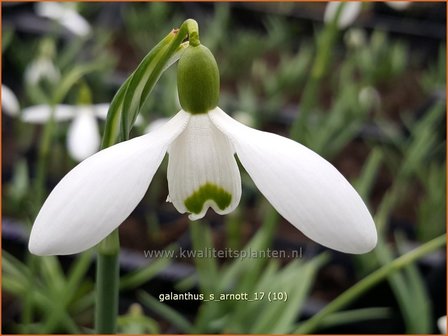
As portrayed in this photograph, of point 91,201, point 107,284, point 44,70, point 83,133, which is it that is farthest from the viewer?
point 44,70

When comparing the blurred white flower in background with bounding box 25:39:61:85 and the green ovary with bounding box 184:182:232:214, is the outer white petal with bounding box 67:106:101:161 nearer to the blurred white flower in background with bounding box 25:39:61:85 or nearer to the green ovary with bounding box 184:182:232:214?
the blurred white flower in background with bounding box 25:39:61:85

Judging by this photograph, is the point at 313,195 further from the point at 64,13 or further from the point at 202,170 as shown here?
the point at 64,13

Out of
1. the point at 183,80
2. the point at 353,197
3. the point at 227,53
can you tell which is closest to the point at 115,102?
the point at 183,80

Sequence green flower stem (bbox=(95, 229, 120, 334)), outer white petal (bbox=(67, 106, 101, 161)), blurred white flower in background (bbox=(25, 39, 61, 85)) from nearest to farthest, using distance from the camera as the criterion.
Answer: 1. green flower stem (bbox=(95, 229, 120, 334))
2. outer white petal (bbox=(67, 106, 101, 161))
3. blurred white flower in background (bbox=(25, 39, 61, 85))

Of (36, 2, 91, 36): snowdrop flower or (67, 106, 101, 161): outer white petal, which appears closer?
(67, 106, 101, 161): outer white petal

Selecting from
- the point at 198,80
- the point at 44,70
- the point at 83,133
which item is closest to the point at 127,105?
the point at 198,80

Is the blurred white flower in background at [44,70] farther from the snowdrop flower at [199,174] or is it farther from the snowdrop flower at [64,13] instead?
the snowdrop flower at [199,174]

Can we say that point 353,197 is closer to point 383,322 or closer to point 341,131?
point 383,322

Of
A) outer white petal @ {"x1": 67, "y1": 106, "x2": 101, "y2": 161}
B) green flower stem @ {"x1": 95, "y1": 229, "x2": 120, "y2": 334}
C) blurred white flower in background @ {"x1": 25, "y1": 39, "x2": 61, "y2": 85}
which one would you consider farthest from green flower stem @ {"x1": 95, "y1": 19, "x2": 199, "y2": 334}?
blurred white flower in background @ {"x1": 25, "y1": 39, "x2": 61, "y2": 85}
